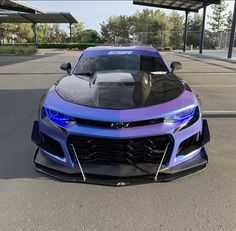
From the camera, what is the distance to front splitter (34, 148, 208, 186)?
3000 millimetres

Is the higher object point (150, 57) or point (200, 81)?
point (150, 57)

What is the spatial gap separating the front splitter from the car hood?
661mm

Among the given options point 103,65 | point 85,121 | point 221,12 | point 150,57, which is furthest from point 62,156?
point 221,12

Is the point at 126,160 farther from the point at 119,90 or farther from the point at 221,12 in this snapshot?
the point at 221,12

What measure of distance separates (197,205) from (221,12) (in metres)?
70.6

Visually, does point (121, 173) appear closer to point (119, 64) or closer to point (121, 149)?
point (121, 149)

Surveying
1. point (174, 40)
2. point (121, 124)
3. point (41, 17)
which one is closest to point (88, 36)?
point (41, 17)

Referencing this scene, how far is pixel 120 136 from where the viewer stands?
9.53 ft

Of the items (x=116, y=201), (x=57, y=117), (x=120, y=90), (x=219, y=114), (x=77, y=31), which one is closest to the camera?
(x=116, y=201)

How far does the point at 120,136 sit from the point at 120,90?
75 cm

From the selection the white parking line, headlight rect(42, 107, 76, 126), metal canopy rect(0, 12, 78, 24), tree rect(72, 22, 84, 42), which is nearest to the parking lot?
headlight rect(42, 107, 76, 126)

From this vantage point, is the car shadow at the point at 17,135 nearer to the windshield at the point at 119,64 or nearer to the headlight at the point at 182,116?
the windshield at the point at 119,64

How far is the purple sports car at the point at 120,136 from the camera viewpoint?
9.72 feet

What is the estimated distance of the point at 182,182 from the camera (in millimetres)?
3420
